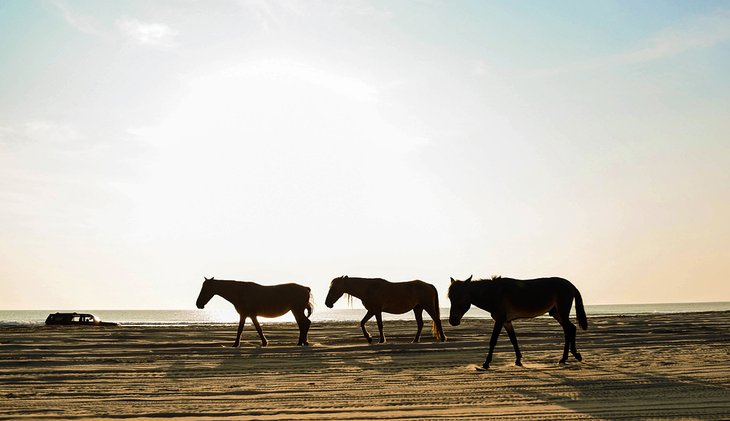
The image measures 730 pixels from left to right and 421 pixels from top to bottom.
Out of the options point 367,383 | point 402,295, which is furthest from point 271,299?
point 367,383

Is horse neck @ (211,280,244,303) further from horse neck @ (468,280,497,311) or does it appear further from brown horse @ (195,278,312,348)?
horse neck @ (468,280,497,311)

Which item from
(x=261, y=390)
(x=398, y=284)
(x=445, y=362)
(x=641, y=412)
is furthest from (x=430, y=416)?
(x=398, y=284)

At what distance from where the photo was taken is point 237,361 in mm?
15562

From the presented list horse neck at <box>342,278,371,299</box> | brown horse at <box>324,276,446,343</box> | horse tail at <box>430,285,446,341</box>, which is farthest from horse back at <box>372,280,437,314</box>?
horse neck at <box>342,278,371,299</box>

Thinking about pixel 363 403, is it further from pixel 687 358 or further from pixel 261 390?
pixel 687 358

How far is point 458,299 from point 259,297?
9519 millimetres

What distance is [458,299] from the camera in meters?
14.4

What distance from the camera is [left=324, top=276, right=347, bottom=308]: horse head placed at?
2255cm

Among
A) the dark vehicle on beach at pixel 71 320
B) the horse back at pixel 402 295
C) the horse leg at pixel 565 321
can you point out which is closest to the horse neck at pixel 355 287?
the horse back at pixel 402 295

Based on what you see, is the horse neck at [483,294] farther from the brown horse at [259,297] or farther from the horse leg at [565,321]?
the brown horse at [259,297]

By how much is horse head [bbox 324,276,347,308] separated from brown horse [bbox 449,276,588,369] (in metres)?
8.36

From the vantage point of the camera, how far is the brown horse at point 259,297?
22.0 m

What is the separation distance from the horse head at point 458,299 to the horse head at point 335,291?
8.43 m

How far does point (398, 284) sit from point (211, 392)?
42.7ft
